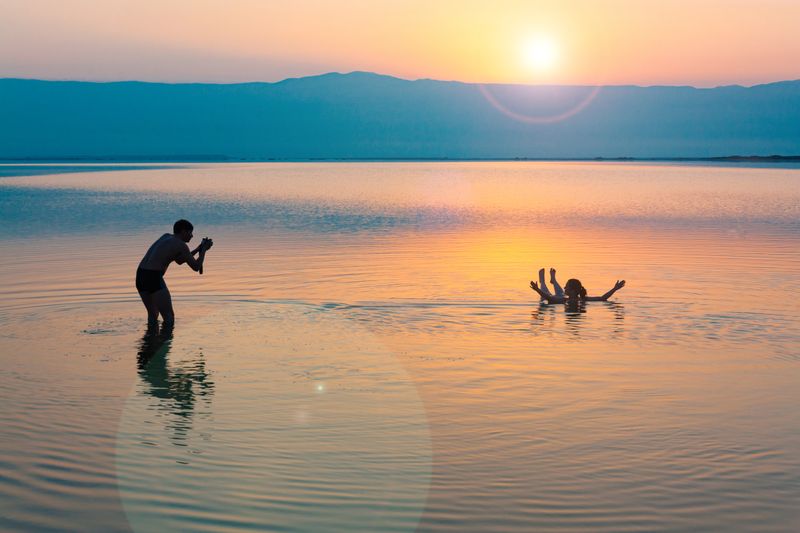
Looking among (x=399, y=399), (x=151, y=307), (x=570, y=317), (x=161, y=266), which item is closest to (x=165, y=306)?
(x=151, y=307)

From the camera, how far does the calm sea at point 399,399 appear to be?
7.80 meters

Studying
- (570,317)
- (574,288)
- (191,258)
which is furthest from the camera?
(574,288)

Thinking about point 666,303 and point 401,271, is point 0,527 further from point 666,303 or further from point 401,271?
point 401,271

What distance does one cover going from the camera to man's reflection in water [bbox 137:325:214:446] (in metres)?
10.3

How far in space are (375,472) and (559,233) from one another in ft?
99.2

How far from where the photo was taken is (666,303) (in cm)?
1877

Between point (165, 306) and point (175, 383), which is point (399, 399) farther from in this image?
point (165, 306)

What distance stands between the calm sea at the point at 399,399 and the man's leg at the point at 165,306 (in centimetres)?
36

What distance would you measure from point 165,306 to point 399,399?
5.93 metres

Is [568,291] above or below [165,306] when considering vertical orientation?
above

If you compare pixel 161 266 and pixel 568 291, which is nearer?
pixel 161 266

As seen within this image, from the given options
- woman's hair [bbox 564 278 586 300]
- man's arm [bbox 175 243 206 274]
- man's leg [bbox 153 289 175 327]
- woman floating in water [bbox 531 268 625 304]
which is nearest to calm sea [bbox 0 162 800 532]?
woman floating in water [bbox 531 268 625 304]

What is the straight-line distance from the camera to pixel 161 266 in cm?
1551

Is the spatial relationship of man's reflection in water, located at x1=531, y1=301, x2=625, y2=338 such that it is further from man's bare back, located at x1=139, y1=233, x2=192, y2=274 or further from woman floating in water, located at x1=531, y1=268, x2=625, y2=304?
man's bare back, located at x1=139, y1=233, x2=192, y2=274
